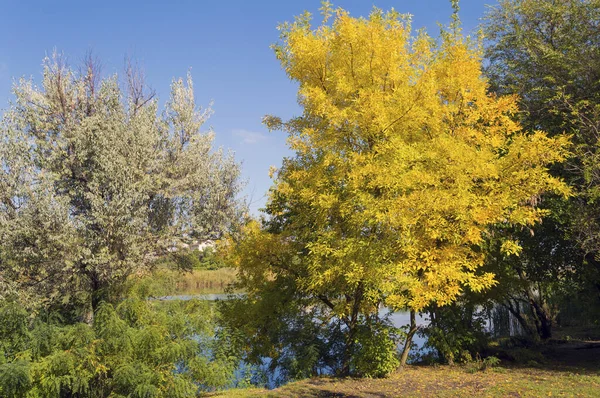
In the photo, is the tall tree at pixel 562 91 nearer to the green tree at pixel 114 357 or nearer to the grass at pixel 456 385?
the grass at pixel 456 385

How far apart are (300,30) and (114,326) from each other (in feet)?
30.7

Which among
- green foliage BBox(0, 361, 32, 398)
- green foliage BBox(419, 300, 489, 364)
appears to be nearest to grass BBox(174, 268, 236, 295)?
green foliage BBox(419, 300, 489, 364)

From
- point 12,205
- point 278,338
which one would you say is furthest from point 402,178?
point 12,205

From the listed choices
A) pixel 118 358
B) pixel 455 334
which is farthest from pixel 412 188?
pixel 118 358

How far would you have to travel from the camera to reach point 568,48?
15.7 meters

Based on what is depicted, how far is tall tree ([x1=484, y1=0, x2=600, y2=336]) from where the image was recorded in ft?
46.7

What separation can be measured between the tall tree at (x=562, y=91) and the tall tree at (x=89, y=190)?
11.6m

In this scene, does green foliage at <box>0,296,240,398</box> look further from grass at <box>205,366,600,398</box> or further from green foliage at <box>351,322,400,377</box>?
green foliage at <box>351,322,400,377</box>

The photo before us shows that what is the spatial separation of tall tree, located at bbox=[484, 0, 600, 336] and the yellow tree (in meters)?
1.96

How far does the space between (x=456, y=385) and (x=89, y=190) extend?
12080mm

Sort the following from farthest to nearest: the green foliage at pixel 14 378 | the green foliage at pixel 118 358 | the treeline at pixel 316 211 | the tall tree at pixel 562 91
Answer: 1. the tall tree at pixel 562 91
2. the treeline at pixel 316 211
3. the green foliage at pixel 118 358
4. the green foliage at pixel 14 378

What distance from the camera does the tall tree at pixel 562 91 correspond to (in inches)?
561

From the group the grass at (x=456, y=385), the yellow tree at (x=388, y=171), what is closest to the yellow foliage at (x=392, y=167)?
the yellow tree at (x=388, y=171)

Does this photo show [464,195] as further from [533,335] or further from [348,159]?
[533,335]
